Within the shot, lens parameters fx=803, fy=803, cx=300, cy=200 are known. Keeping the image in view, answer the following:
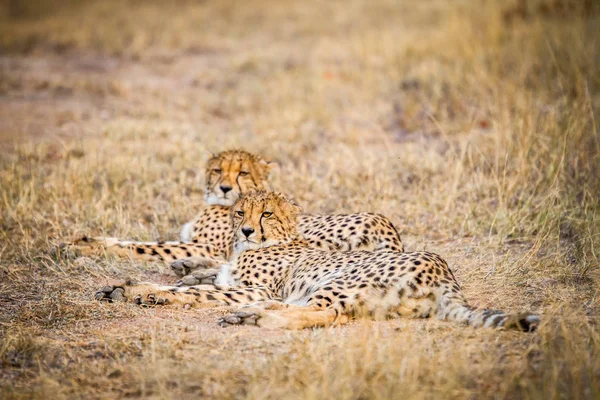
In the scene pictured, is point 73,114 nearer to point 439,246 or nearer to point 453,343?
point 439,246

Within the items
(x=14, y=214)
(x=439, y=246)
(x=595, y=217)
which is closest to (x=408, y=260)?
(x=439, y=246)

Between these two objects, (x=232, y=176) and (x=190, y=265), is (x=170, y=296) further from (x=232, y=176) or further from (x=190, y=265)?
(x=232, y=176)

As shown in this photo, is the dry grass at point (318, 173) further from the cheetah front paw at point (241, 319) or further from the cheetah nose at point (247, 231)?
the cheetah nose at point (247, 231)

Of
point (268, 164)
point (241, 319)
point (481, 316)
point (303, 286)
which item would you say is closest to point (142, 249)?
point (268, 164)

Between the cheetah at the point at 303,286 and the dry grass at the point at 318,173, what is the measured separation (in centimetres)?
11

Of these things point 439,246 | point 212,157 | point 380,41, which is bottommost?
point 439,246

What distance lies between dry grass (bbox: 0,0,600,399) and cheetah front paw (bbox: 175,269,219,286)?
1.27ft

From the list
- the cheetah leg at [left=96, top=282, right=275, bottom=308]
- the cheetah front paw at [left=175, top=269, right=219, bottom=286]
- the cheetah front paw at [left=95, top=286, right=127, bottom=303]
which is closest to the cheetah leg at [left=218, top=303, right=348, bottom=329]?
the cheetah leg at [left=96, top=282, right=275, bottom=308]

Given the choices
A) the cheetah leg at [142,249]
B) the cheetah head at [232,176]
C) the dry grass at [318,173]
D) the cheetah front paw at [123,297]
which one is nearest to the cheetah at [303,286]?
the cheetah front paw at [123,297]

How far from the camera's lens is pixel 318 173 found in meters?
6.26

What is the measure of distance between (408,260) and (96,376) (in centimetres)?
148

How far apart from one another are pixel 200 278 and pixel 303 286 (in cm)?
69

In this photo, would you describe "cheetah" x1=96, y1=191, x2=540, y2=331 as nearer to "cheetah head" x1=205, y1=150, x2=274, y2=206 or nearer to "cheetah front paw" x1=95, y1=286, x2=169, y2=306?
"cheetah front paw" x1=95, y1=286, x2=169, y2=306

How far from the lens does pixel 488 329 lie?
3.22m
